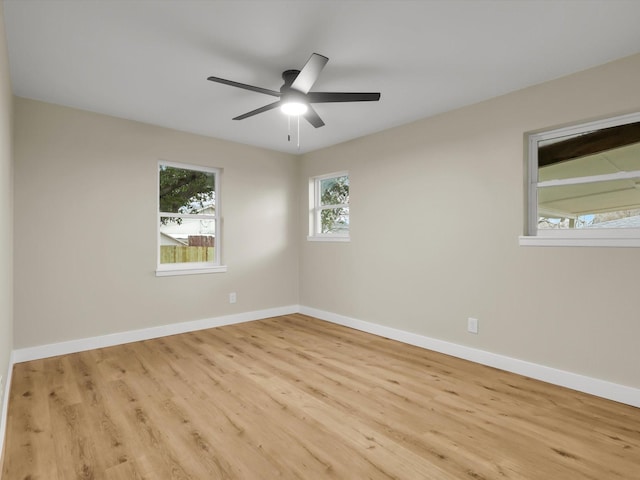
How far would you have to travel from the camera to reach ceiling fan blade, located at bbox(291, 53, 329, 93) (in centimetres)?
215

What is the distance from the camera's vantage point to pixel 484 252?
329cm

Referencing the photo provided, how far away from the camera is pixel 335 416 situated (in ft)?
7.59

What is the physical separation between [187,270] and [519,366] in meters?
3.61

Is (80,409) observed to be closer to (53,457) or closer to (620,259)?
(53,457)

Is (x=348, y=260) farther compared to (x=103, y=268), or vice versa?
(x=348, y=260)

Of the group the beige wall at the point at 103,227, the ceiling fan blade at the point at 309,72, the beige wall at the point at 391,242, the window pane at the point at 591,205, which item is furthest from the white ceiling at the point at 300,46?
the window pane at the point at 591,205

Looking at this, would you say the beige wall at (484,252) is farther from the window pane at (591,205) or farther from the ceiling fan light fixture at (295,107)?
the ceiling fan light fixture at (295,107)

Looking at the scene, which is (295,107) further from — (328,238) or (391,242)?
(328,238)

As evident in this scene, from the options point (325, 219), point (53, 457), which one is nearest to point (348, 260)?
point (325, 219)

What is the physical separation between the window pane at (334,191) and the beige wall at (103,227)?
3.46ft

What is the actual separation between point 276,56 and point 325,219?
289 centimetres

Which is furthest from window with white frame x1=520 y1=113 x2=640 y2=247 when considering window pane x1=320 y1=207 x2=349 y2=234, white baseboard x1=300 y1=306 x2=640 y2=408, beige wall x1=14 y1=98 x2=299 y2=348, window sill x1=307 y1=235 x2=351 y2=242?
beige wall x1=14 y1=98 x2=299 y2=348

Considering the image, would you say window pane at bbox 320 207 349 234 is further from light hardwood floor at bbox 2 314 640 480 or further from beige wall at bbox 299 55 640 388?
light hardwood floor at bbox 2 314 640 480

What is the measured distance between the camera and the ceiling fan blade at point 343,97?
8.27ft
